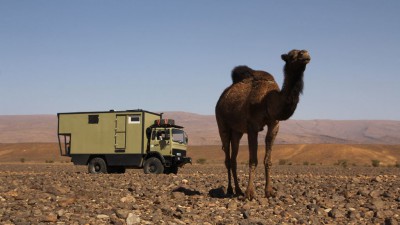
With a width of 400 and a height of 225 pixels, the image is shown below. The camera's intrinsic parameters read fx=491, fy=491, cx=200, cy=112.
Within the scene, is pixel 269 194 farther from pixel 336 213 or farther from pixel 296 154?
pixel 296 154

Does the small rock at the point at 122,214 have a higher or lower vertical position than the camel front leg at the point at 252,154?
lower

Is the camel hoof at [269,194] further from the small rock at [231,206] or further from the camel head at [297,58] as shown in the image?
the camel head at [297,58]

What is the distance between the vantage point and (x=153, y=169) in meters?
24.0

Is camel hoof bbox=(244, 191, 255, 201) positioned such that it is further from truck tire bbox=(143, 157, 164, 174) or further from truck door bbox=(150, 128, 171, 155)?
truck door bbox=(150, 128, 171, 155)

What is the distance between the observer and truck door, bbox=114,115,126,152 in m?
24.5

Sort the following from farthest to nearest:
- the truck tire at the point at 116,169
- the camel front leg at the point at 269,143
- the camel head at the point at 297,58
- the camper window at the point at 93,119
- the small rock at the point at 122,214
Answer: the truck tire at the point at 116,169 → the camper window at the point at 93,119 → the camel front leg at the point at 269,143 → the camel head at the point at 297,58 → the small rock at the point at 122,214

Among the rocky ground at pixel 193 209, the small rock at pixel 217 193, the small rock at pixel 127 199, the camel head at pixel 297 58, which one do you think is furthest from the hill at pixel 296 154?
the camel head at pixel 297 58

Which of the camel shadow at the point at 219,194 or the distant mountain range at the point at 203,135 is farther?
the distant mountain range at the point at 203,135

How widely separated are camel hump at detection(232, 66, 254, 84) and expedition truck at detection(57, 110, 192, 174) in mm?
13643

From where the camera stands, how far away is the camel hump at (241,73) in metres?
10.3

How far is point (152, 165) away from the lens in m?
24.1

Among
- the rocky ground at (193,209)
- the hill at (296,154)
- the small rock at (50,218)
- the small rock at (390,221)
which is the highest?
the small rock at (50,218)

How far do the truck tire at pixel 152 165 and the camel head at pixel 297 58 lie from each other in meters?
16.0

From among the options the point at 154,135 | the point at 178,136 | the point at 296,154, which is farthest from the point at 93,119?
the point at 296,154
